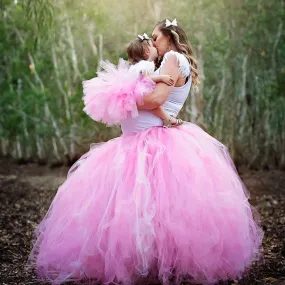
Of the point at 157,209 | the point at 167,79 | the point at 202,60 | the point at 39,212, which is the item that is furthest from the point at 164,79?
Result: the point at 202,60

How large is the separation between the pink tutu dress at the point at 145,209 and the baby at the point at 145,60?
2.3 inches

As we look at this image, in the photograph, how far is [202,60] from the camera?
30.3 ft

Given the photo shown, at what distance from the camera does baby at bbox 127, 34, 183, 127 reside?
319cm

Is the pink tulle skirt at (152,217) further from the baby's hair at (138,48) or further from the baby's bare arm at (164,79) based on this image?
the baby's hair at (138,48)

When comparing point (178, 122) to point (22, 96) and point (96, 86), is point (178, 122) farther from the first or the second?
point (22, 96)

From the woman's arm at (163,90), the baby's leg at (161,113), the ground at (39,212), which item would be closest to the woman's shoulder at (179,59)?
the woman's arm at (163,90)

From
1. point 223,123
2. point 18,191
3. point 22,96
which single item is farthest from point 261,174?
point 22,96

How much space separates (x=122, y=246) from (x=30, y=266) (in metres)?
1.17

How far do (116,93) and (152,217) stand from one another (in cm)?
81

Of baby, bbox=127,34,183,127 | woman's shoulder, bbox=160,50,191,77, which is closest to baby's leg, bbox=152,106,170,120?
baby, bbox=127,34,183,127

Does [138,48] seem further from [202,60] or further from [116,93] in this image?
[202,60]

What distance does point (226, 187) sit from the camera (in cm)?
326

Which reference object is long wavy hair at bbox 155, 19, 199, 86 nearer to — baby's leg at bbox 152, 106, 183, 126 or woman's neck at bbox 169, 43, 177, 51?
woman's neck at bbox 169, 43, 177, 51

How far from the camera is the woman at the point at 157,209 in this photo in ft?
10.00
